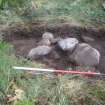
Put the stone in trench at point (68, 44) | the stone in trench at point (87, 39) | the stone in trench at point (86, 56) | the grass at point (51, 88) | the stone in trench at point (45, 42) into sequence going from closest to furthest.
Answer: the grass at point (51, 88) → the stone in trench at point (86, 56) → the stone in trench at point (68, 44) → the stone in trench at point (45, 42) → the stone in trench at point (87, 39)

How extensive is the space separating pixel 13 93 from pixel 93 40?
1.76 m

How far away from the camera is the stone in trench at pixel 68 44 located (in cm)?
442

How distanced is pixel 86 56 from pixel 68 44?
340 millimetres

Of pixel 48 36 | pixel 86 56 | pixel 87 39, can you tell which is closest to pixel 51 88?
pixel 86 56

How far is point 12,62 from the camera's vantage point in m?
3.85

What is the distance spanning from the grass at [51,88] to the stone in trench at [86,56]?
19.4 inches

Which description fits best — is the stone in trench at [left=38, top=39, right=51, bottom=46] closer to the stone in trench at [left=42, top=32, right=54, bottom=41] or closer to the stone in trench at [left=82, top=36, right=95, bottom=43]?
the stone in trench at [left=42, top=32, right=54, bottom=41]

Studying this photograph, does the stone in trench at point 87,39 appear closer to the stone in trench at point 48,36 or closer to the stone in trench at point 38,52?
the stone in trench at point 48,36

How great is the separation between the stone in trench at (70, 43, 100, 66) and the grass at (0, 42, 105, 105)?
1.62 feet

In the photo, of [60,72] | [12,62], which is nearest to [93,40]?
[60,72]

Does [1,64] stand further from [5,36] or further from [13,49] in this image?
[5,36]

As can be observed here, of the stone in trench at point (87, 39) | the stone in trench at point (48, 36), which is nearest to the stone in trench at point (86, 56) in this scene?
the stone in trench at point (87, 39)

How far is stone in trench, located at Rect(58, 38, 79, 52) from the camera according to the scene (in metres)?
4.42

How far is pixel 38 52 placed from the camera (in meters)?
4.35
